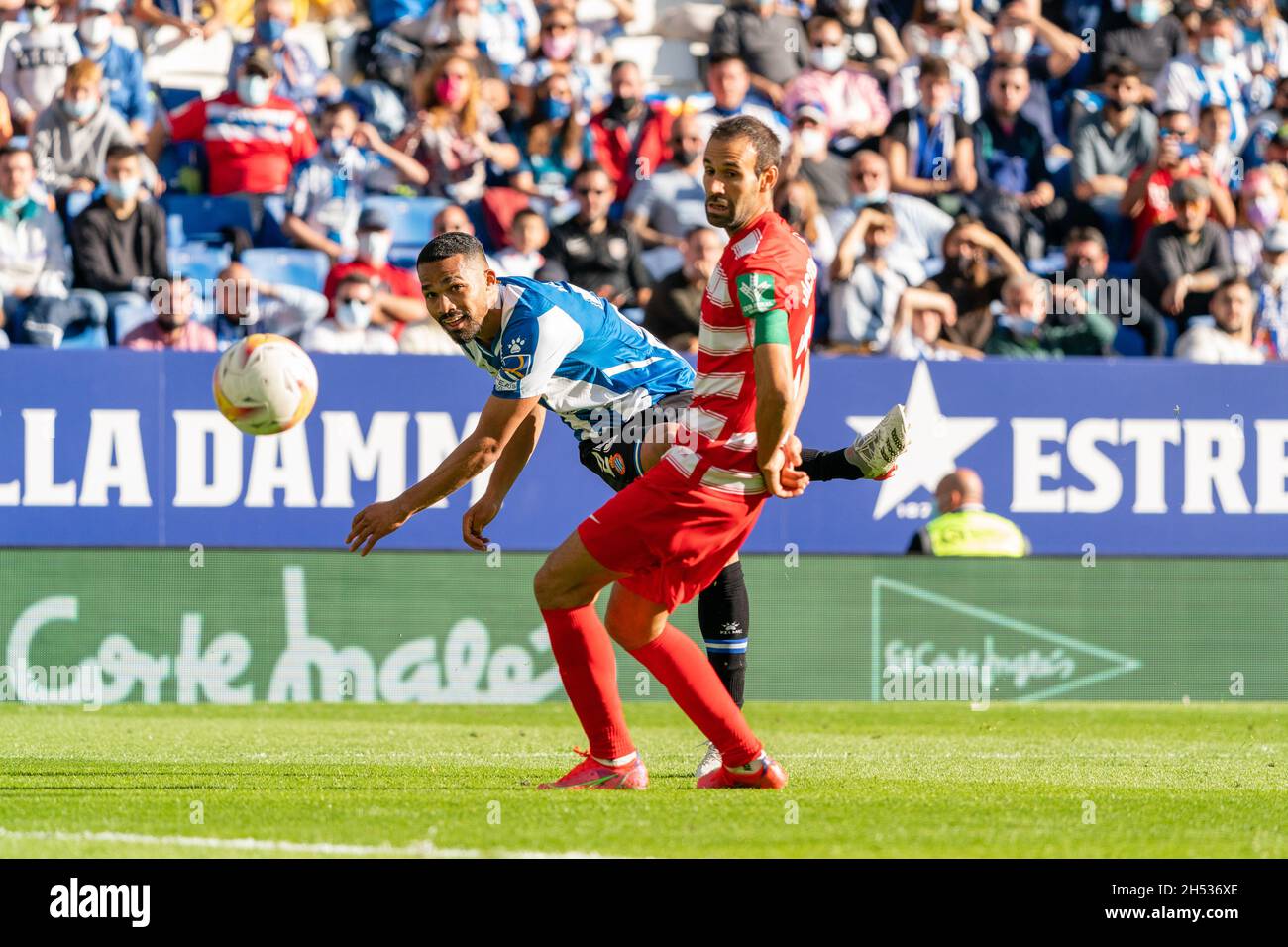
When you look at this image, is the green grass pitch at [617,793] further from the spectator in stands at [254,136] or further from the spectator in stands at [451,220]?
the spectator in stands at [254,136]

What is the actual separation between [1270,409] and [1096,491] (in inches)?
55.8

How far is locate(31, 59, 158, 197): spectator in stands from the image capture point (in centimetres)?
1586

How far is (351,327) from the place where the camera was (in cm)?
1481

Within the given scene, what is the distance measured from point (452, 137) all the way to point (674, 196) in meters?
1.99

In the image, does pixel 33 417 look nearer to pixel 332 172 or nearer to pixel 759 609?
pixel 332 172

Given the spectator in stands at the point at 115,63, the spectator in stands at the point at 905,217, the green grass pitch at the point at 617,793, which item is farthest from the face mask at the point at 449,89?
the green grass pitch at the point at 617,793

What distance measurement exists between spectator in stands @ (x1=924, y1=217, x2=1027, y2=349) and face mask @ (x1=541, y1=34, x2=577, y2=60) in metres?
3.94

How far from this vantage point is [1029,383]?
47.0ft

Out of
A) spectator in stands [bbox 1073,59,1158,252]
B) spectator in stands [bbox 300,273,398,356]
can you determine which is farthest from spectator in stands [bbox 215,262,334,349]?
spectator in stands [bbox 1073,59,1158,252]

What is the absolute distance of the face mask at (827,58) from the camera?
1808cm

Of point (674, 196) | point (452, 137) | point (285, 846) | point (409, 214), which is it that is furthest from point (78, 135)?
point (285, 846)

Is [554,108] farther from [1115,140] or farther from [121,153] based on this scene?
[1115,140]

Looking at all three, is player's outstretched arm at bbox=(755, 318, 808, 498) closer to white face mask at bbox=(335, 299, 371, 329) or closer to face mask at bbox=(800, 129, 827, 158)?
white face mask at bbox=(335, 299, 371, 329)

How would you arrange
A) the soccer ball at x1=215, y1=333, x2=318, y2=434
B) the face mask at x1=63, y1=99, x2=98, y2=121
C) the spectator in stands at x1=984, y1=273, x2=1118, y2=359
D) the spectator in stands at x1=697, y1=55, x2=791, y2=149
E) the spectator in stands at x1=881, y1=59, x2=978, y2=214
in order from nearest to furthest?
1. the soccer ball at x1=215, y1=333, x2=318, y2=434
2. the spectator in stands at x1=984, y1=273, x2=1118, y2=359
3. the face mask at x1=63, y1=99, x2=98, y2=121
4. the spectator in stands at x1=881, y1=59, x2=978, y2=214
5. the spectator in stands at x1=697, y1=55, x2=791, y2=149
